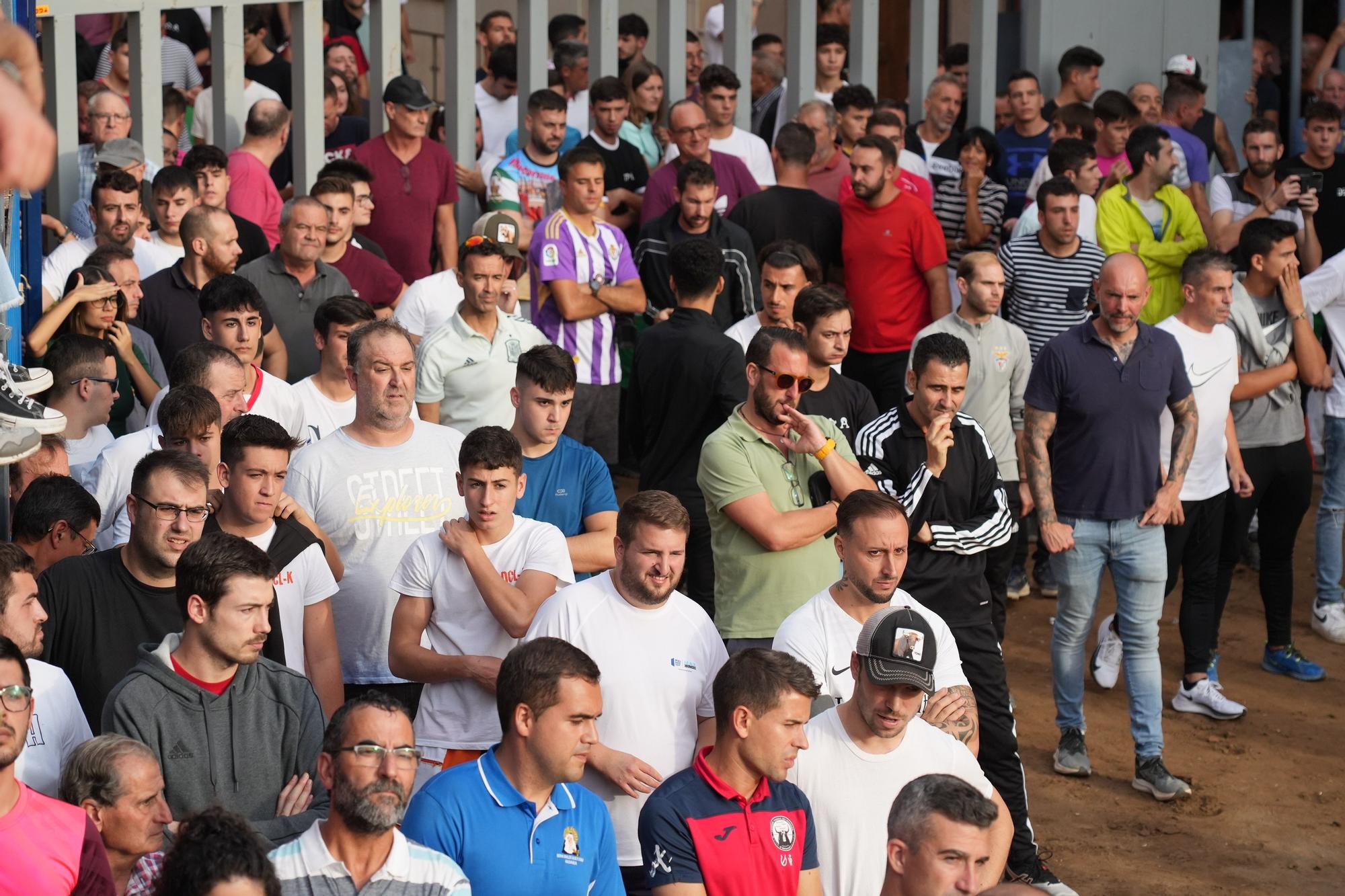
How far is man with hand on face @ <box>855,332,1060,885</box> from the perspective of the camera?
22.3ft

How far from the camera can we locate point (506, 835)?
15.6 feet

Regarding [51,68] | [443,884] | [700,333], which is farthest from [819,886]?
[51,68]

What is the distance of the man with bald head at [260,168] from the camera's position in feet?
32.4

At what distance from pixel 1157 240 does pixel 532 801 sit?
7305 millimetres

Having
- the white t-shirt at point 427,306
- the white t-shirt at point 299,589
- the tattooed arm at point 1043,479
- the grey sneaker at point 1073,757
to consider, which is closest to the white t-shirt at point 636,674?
the white t-shirt at point 299,589

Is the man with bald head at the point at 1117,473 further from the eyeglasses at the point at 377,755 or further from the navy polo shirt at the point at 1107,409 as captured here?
the eyeglasses at the point at 377,755

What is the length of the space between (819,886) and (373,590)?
213 centimetres

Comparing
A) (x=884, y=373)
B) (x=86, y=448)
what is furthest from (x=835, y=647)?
(x=884, y=373)

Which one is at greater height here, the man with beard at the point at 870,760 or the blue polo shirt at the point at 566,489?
the blue polo shirt at the point at 566,489

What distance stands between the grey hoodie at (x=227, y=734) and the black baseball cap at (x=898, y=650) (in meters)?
1.63

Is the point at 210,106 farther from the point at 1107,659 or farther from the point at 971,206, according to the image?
the point at 1107,659

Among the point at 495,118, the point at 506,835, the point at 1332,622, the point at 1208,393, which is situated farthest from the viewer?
the point at 495,118

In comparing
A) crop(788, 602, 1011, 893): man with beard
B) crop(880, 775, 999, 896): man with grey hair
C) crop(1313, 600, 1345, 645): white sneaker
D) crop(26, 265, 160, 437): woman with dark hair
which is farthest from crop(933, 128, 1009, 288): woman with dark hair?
crop(880, 775, 999, 896): man with grey hair

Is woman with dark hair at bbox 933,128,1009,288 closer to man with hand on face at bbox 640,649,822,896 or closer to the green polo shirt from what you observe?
the green polo shirt
